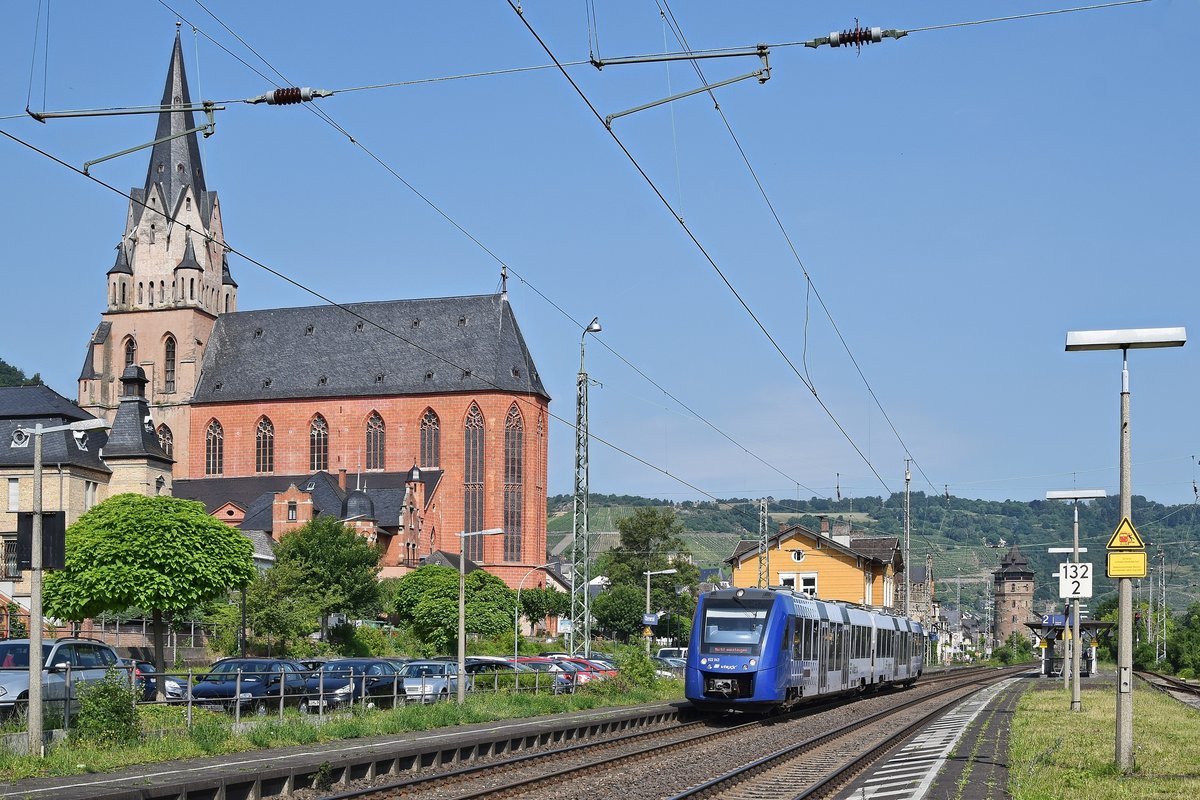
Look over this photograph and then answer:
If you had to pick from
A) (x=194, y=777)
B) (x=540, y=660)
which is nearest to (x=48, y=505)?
(x=540, y=660)

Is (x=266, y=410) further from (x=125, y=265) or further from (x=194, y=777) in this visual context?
(x=194, y=777)

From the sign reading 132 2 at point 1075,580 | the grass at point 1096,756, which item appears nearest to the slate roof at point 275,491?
the sign reading 132 2 at point 1075,580

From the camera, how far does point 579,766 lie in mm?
20031

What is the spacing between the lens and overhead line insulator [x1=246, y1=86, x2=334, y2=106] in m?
15.0

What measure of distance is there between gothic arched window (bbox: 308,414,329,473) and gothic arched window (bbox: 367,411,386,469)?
12.2ft

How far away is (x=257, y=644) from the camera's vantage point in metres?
68.4

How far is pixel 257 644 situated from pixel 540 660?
2725 centimetres

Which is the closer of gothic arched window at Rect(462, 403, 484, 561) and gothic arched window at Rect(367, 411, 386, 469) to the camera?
gothic arched window at Rect(462, 403, 484, 561)

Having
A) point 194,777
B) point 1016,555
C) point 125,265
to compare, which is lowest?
point 1016,555

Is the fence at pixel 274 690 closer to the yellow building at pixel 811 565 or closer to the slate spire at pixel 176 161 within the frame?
the yellow building at pixel 811 565

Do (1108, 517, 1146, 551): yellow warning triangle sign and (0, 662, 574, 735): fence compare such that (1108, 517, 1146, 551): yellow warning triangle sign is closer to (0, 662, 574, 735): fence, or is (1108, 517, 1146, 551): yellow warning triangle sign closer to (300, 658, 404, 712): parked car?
(0, 662, 574, 735): fence

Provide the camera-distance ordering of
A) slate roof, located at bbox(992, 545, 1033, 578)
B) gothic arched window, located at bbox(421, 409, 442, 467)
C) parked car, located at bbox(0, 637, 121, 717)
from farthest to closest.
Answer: slate roof, located at bbox(992, 545, 1033, 578) → gothic arched window, located at bbox(421, 409, 442, 467) → parked car, located at bbox(0, 637, 121, 717)

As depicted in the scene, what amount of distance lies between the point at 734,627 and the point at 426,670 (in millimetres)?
8969

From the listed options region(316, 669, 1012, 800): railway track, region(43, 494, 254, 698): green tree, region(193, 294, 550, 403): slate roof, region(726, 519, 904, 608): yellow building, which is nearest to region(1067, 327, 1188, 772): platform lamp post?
region(316, 669, 1012, 800): railway track
